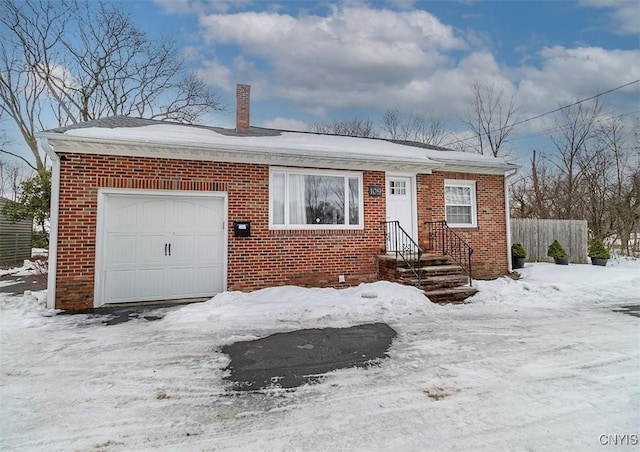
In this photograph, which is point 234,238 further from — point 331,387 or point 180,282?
point 331,387

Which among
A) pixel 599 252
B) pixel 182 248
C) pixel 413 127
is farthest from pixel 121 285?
pixel 413 127

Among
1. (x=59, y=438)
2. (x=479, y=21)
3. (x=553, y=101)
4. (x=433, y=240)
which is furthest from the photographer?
(x=553, y=101)

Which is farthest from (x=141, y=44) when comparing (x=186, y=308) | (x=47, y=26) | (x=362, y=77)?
(x=186, y=308)

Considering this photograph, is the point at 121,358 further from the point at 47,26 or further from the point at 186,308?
the point at 47,26

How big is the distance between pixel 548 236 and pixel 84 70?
24754mm

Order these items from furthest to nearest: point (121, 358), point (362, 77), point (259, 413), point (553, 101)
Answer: point (553, 101), point (362, 77), point (121, 358), point (259, 413)

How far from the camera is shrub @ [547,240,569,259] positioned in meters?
11.0

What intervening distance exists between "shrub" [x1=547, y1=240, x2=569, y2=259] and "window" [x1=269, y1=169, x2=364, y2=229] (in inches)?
303

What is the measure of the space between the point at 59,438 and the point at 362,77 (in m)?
15.7

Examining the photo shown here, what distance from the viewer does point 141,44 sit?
755 inches

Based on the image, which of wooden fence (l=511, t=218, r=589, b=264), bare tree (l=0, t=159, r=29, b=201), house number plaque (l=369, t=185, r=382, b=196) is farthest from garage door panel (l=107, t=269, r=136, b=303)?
bare tree (l=0, t=159, r=29, b=201)

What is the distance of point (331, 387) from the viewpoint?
308 centimetres

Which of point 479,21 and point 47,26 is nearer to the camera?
point 479,21

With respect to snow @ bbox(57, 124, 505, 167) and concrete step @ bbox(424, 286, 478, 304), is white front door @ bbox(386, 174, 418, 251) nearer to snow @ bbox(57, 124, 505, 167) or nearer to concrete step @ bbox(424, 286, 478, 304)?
snow @ bbox(57, 124, 505, 167)
